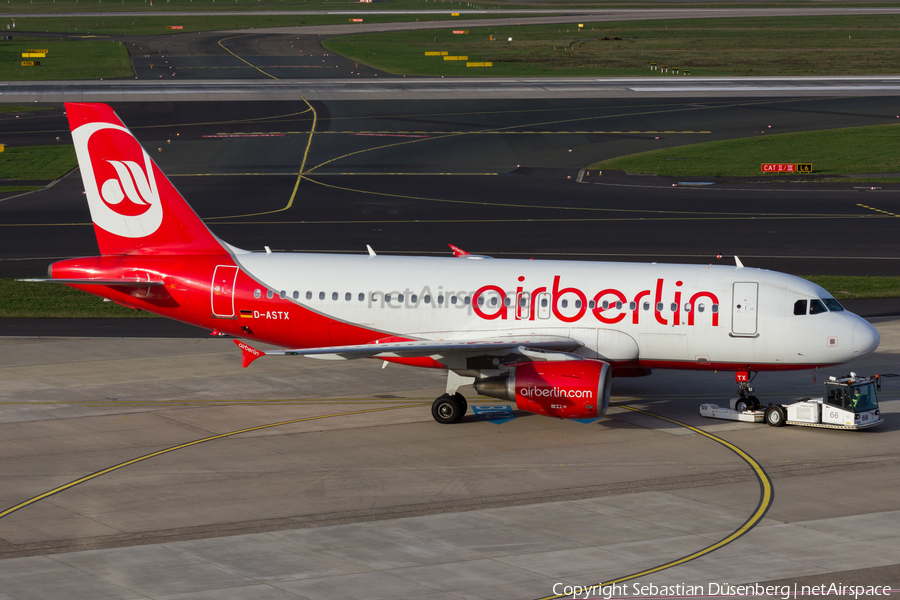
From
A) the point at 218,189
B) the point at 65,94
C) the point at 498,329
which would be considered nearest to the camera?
the point at 498,329

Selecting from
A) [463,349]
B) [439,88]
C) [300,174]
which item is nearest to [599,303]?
[463,349]

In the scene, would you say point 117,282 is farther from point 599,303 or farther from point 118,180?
point 599,303

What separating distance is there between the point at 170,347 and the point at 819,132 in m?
65.3

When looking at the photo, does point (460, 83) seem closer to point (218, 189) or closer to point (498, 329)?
point (218, 189)

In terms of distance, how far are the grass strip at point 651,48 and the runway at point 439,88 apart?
752cm

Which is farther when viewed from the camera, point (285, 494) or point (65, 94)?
point (65, 94)

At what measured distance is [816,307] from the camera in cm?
3325

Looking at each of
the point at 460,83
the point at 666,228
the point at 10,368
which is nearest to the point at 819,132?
the point at 666,228

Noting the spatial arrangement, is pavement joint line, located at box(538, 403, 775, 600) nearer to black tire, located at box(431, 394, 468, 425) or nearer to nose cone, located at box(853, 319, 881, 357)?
nose cone, located at box(853, 319, 881, 357)

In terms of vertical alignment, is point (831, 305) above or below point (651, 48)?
below

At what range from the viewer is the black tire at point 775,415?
33125 mm

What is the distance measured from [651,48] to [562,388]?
→ 132 metres

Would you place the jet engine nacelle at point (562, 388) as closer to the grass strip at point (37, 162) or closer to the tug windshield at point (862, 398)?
the tug windshield at point (862, 398)

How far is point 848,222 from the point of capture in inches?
2514
